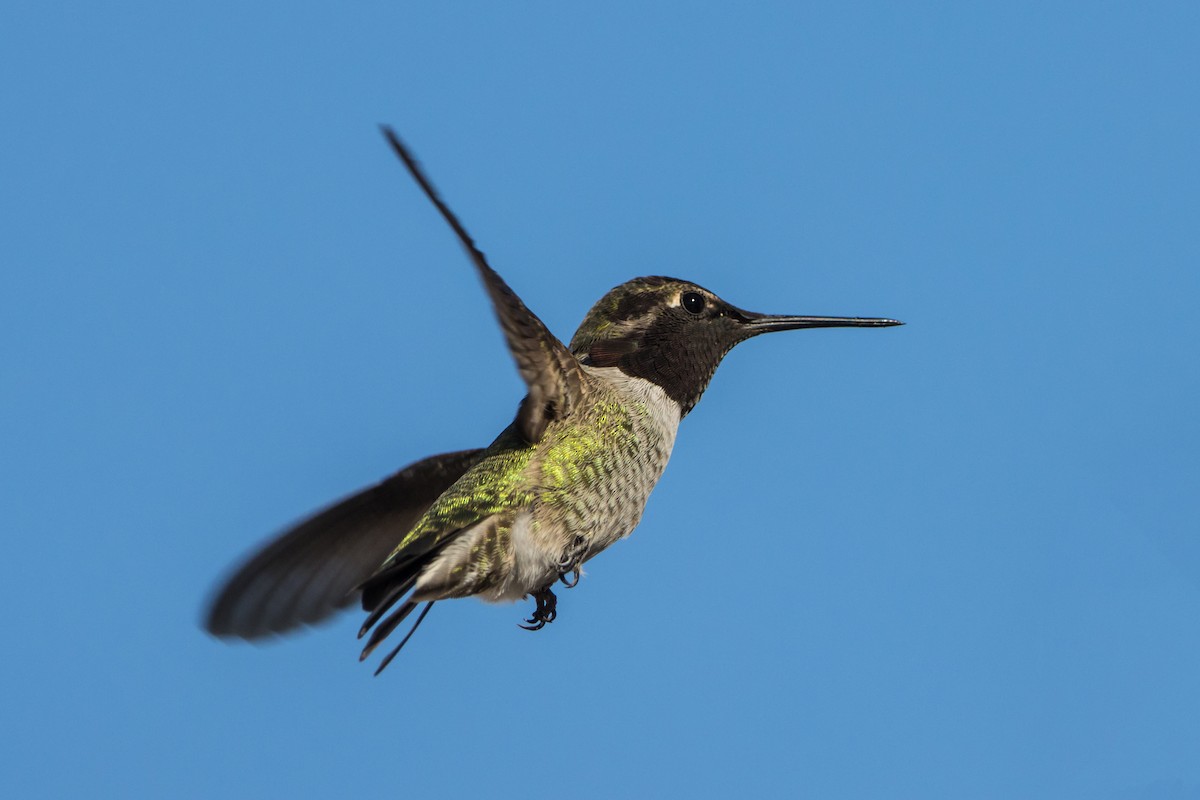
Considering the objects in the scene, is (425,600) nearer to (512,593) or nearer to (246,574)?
(512,593)

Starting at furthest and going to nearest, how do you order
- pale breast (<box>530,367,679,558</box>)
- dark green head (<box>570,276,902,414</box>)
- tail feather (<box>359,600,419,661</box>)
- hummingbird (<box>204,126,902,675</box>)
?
1. dark green head (<box>570,276,902,414</box>)
2. pale breast (<box>530,367,679,558</box>)
3. hummingbird (<box>204,126,902,675</box>)
4. tail feather (<box>359,600,419,661</box>)

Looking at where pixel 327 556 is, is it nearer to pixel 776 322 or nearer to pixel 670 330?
pixel 670 330

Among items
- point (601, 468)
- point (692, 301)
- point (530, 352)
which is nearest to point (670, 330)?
point (692, 301)

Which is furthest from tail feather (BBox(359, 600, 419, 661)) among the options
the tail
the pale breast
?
the pale breast

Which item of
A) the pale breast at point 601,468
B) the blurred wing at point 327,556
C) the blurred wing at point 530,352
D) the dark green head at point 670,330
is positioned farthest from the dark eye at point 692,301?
the blurred wing at point 327,556

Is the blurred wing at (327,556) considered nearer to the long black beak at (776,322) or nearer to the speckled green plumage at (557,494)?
the speckled green plumage at (557,494)

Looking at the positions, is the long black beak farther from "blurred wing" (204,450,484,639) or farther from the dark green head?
"blurred wing" (204,450,484,639)

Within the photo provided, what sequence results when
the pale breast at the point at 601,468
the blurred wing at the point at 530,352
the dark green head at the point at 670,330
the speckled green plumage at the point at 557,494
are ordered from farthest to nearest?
the dark green head at the point at 670,330, the pale breast at the point at 601,468, the speckled green plumage at the point at 557,494, the blurred wing at the point at 530,352

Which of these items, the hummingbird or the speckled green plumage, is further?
the speckled green plumage

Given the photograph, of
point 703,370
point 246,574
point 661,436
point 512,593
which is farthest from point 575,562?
point 246,574
